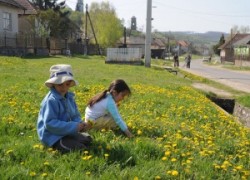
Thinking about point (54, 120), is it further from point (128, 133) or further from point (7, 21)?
point (7, 21)

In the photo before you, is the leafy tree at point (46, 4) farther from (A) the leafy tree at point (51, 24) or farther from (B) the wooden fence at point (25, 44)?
(B) the wooden fence at point (25, 44)

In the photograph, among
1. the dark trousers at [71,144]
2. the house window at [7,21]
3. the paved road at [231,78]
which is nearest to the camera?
the dark trousers at [71,144]

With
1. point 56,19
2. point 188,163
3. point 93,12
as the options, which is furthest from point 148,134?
point 93,12

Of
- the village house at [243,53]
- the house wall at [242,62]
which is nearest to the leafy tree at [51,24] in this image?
the village house at [243,53]

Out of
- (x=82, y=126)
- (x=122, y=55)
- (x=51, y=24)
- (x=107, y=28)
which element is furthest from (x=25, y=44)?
(x=107, y=28)

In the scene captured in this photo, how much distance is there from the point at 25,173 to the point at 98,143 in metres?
1.31

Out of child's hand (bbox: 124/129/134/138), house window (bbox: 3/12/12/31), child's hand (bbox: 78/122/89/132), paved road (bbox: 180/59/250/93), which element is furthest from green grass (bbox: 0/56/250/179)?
house window (bbox: 3/12/12/31)

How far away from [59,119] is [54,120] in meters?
0.17

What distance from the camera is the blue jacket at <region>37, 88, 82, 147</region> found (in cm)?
454

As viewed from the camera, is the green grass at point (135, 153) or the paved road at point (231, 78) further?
the paved road at point (231, 78)

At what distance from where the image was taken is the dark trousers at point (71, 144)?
4.61m

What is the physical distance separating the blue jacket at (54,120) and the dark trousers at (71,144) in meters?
0.06

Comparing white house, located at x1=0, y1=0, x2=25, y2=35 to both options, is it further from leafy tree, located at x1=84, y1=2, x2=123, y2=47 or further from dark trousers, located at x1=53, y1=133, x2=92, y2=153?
leafy tree, located at x1=84, y1=2, x2=123, y2=47

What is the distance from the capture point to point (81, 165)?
13.8 ft
